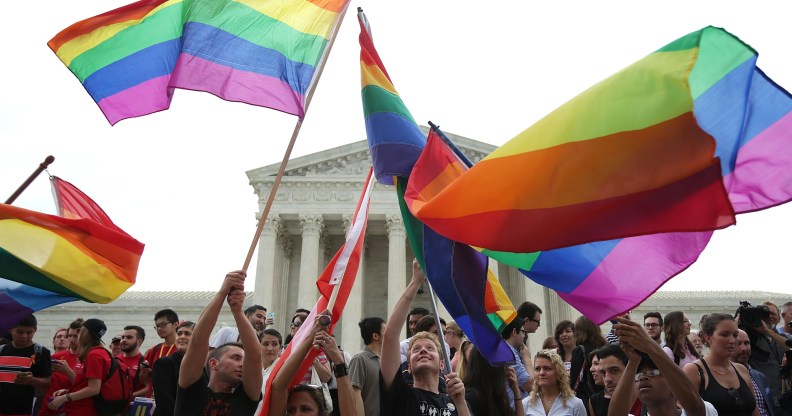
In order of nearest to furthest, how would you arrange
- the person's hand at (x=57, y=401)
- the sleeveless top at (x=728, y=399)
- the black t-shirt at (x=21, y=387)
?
the sleeveless top at (x=728, y=399), the black t-shirt at (x=21, y=387), the person's hand at (x=57, y=401)

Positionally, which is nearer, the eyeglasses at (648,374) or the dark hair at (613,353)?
the eyeglasses at (648,374)

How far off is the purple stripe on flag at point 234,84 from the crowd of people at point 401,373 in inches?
61.3

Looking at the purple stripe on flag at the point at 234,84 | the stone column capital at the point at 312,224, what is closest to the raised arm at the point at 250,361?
the purple stripe on flag at the point at 234,84

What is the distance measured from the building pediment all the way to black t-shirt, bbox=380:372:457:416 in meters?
29.0

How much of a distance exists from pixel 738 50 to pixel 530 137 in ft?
3.73

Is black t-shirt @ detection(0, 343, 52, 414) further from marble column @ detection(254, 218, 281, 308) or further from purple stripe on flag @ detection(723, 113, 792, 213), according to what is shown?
marble column @ detection(254, 218, 281, 308)

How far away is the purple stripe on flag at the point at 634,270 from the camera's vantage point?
12.1 feet

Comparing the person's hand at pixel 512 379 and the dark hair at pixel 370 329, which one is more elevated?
the dark hair at pixel 370 329

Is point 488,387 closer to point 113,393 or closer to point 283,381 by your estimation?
point 283,381

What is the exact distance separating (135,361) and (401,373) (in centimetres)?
514

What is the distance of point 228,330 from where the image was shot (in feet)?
23.0

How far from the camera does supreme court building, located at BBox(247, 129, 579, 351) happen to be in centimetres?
3164

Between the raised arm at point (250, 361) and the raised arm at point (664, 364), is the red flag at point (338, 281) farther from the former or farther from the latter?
the raised arm at point (664, 364)

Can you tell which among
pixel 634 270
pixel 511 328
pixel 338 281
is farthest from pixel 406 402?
pixel 511 328
